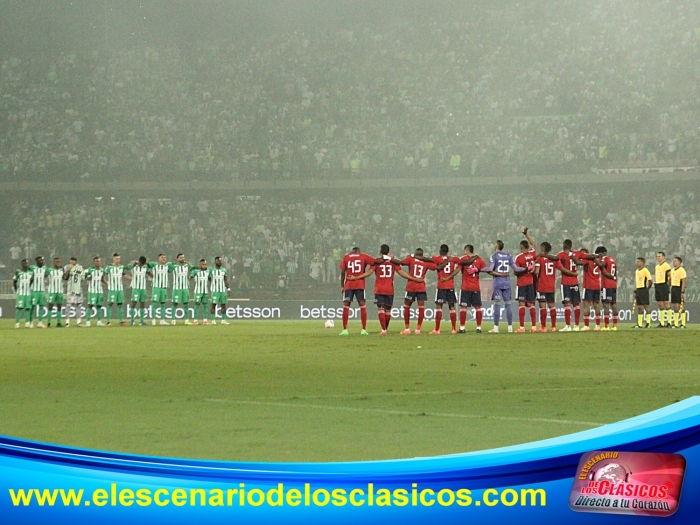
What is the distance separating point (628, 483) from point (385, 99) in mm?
48816

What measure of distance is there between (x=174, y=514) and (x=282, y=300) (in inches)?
1411

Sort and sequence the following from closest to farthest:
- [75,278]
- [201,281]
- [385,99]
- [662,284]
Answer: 1. [662,284]
2. [75,278]
3. [201,281]
4. [385,99]

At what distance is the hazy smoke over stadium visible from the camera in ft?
152

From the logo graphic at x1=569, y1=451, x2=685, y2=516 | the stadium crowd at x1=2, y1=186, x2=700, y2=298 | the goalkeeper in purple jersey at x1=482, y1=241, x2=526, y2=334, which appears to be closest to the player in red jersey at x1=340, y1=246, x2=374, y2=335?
the goalkeeper in purple jersey at x1=482, y1=241, x2=526, y2=334

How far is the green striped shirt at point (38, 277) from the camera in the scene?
3100 centimetres

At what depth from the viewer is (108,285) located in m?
32.9

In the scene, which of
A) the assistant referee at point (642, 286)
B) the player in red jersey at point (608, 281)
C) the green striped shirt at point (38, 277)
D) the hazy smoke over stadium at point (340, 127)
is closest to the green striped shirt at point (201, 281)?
the green striped shirt at point (38, 277)

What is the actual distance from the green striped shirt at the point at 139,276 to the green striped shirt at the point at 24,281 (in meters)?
3.19

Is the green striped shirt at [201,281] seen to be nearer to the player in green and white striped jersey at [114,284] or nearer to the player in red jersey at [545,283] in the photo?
the player in green and white striped jersey at [114,284]

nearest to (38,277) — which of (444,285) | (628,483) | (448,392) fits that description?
(444,285)

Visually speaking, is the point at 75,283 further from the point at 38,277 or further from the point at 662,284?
the point at 662,284

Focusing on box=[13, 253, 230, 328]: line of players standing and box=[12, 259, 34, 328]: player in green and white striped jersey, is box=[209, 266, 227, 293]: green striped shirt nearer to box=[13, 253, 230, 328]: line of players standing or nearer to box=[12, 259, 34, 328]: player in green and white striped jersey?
box=[13, 253, 230, 328]: line of players standing

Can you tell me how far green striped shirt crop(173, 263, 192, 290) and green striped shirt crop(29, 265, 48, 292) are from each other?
403cm

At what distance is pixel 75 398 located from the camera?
1071 cm
